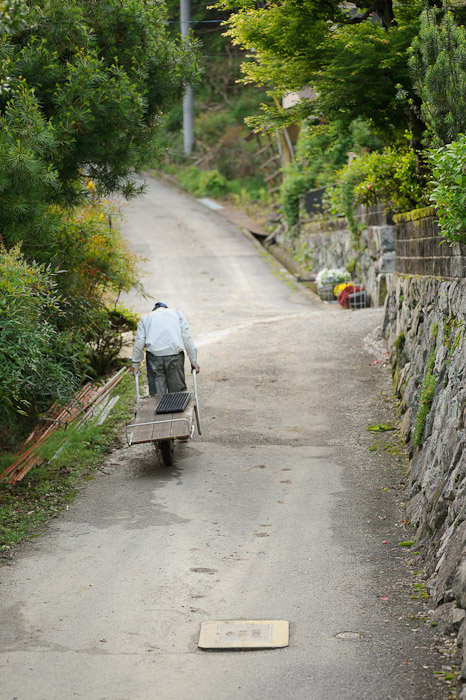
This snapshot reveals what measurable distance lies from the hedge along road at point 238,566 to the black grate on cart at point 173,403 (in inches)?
28.4

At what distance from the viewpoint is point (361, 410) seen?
11.7 m

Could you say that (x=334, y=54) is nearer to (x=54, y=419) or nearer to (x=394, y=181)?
(x=394, y=181)

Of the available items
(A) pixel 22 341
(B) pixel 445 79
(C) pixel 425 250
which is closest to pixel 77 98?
(A) pixel 22 341

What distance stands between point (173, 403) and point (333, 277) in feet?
45.3

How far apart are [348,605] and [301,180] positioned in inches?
945

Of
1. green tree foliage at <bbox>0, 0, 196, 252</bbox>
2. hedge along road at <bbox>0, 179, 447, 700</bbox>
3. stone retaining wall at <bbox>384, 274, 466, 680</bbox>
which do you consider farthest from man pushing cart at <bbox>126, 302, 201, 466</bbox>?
stone retaining wall at <bbox>384, 274, 466, 680</bbox>

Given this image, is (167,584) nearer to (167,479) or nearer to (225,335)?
(167,479)

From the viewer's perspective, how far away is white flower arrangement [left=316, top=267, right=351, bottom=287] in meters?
22.5

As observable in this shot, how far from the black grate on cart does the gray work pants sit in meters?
0.29

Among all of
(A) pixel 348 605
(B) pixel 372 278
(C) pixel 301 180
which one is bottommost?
(A) pixel 348 605

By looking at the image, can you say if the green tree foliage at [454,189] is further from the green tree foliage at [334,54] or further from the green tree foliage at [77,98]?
the green tree foliage at [334,54]

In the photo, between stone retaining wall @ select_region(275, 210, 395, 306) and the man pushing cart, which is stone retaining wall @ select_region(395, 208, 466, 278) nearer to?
the man pushing cart

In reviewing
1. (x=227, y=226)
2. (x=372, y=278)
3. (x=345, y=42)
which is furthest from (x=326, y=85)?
(x=227, y=226)

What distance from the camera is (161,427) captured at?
915cm
